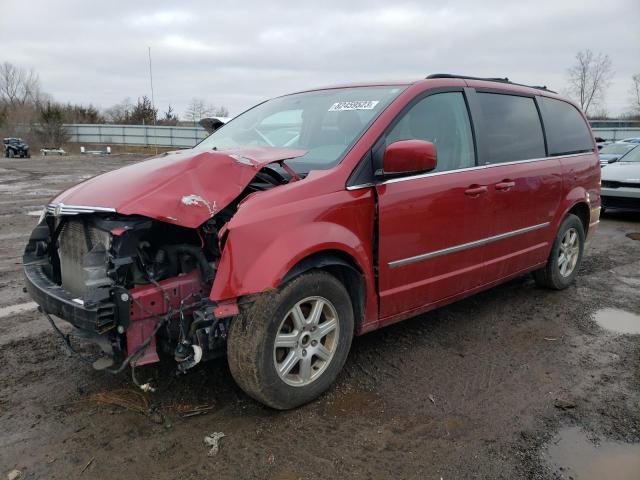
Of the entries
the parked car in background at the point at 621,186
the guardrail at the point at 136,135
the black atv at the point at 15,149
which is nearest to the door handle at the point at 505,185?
the parked car in background at the point at 621,186

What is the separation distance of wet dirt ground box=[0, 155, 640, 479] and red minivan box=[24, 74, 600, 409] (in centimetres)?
28

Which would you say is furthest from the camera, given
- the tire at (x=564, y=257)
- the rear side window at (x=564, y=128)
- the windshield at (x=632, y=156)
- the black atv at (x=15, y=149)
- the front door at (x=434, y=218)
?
the black atv at (x=15, y=149)

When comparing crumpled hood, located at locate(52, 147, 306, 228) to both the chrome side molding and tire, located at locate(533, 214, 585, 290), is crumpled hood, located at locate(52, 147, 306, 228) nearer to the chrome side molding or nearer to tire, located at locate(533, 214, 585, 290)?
the chrome side molding

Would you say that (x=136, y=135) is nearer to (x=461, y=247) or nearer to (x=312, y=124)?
(x=312, y=124)

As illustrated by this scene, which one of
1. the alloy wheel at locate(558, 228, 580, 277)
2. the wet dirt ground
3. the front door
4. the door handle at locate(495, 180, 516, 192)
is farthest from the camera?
the alloy wheel at locate(558, 228, 580, 277)

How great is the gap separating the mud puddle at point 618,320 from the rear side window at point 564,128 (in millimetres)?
1566

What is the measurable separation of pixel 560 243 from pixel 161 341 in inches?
159

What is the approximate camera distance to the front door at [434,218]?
10.9 ft

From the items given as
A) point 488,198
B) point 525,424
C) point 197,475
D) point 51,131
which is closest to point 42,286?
point 197,475

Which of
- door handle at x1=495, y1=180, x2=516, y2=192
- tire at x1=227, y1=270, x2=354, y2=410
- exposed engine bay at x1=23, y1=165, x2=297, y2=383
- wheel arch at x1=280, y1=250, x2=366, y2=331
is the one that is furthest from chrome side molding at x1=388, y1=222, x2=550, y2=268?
exposed engine bay at x1=23, y1=165, x2=297, y2=383

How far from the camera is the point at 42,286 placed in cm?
299

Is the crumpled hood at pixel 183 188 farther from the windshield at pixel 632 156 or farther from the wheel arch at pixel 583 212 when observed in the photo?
the windshield at pixel 632 156

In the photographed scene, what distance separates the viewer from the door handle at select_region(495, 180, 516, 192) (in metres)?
4.04

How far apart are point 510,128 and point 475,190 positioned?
0.94 m
